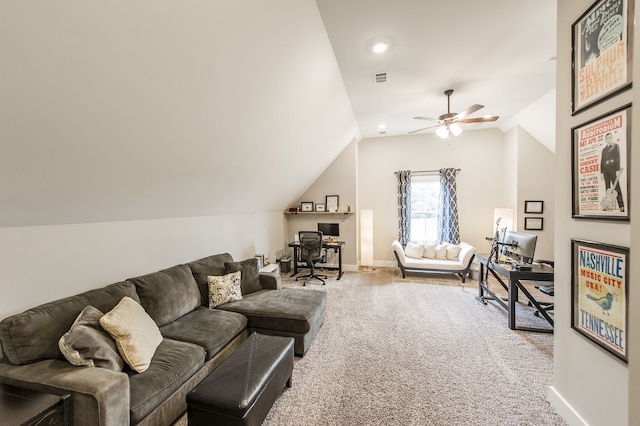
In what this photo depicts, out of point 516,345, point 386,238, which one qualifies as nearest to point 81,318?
point 516,345

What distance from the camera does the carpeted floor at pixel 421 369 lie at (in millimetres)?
1756

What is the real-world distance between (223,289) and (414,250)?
3.97 meters

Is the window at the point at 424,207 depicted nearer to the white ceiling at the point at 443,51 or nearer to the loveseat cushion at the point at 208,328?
the white ceiling at the point at 443,51

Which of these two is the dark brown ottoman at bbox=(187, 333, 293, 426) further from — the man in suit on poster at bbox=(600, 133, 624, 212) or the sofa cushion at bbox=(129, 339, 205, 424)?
the man in suit on poster at bbox=(600, 133, 624, 212)

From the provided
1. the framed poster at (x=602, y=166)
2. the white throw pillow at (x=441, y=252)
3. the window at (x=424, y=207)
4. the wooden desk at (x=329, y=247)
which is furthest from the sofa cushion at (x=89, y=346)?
the window at (x=424, y=207)

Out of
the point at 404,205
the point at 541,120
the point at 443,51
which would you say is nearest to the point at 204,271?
the point at 443,51

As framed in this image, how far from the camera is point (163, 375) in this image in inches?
62.4

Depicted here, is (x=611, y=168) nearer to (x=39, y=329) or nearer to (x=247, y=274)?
(x=247, y=274)

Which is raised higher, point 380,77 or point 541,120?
point 380,77

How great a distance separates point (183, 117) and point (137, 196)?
0.90 metres

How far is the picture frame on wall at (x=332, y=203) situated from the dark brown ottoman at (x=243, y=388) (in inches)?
153

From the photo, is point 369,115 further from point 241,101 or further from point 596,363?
point 596,363

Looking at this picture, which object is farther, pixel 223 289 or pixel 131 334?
pixel 223 289

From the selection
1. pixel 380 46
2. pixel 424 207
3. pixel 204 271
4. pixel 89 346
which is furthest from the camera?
pixel 424 207
